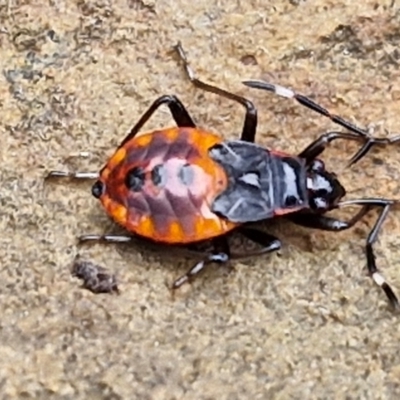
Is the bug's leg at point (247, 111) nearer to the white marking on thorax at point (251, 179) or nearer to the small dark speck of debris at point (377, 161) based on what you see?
the white marking on thorax at point (251, 179)

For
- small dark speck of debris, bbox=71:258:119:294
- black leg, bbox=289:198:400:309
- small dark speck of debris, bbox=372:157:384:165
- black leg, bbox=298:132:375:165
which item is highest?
black leg, bbox=298:132:375:165

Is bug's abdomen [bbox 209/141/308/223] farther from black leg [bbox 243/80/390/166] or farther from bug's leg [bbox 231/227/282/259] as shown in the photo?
black leg [bbox 243/80/390/166]

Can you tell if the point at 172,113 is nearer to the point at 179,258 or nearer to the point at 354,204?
the point at 179,258

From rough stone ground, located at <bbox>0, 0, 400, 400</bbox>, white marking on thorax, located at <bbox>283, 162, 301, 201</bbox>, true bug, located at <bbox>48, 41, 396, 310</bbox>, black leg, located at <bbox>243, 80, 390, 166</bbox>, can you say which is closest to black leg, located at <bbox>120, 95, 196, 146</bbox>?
true bug, located at <bbox>48, 41, 396, 310</bbox>

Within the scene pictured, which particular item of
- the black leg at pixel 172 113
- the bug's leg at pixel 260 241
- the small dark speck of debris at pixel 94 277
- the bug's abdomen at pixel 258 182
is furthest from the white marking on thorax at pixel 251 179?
the small dark speck of debris at pixel 94 277

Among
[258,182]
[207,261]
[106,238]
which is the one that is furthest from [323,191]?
[106,238]

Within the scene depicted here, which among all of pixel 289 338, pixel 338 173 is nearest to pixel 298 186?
pixel 338 173
